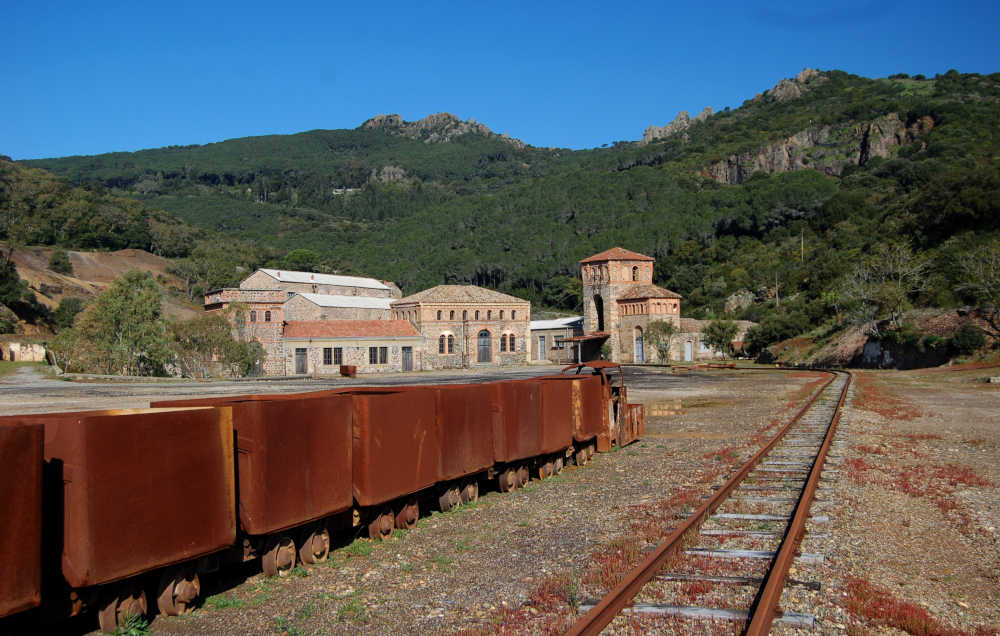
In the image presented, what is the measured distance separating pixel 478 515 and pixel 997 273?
43.6 metres

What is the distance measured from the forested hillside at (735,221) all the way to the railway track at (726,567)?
4393 cm

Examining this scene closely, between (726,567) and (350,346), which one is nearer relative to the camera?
(726,567)

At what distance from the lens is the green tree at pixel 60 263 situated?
299 ft

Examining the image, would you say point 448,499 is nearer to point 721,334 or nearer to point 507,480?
point 507,480

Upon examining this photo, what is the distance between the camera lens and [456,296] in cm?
7225

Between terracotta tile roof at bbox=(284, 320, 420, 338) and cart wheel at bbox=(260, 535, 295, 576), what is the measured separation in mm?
54122

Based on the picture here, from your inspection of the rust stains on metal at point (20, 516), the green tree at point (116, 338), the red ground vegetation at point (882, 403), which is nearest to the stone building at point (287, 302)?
the green tree at point (116, 338)

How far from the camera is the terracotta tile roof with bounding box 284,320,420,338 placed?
59.9 meters

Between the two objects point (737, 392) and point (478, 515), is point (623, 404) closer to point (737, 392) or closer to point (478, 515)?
point (478, 515)

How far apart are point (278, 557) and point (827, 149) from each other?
15968cm

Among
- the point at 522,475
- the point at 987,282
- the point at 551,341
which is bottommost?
the point at 522,475

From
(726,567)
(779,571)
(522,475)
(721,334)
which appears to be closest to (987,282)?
(721,334)

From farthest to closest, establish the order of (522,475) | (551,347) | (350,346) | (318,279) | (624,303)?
(318,279) < (551,347) < (624,303) < (350,346) < (522,475)

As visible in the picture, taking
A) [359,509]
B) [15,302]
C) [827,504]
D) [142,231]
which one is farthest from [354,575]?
[142,231]
